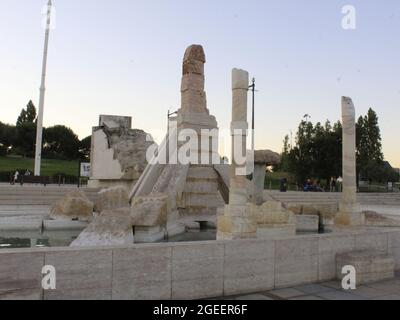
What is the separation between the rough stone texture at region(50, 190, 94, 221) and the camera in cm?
1173

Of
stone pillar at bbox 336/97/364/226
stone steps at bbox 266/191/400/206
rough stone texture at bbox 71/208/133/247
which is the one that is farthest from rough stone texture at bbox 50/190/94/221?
stone steps at bbox 266/191/400/206

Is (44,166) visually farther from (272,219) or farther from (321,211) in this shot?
(272,219)

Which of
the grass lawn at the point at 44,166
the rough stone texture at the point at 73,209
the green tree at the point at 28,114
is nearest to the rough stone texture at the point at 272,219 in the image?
the rough stone texture at the point at 73,209

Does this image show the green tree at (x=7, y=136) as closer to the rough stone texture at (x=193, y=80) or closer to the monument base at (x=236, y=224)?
the rough stone texture at (x=193, y=80)

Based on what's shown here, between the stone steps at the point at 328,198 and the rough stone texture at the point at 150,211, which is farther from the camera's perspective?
the stone steps at the point at 328,198

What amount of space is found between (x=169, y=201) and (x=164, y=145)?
11.4 feet

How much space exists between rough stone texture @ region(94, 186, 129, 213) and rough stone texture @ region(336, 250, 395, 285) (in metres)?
8.07

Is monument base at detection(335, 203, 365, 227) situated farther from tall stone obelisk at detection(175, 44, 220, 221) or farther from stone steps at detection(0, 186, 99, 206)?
stone steps at detection(0, 186, 99, 206)

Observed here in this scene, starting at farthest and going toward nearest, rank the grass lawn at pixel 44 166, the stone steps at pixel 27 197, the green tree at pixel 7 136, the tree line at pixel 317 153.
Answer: the green tree at pixel 7 136, the grass lawn at pixel 44 166, the tree line at pixel 317 153, the stone steps at pixel 27 197

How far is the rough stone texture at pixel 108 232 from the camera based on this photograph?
28.3ft

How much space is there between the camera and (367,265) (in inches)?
239

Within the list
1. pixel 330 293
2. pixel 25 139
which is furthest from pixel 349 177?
pixel 25 139

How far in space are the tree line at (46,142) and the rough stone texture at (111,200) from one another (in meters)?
64.2
